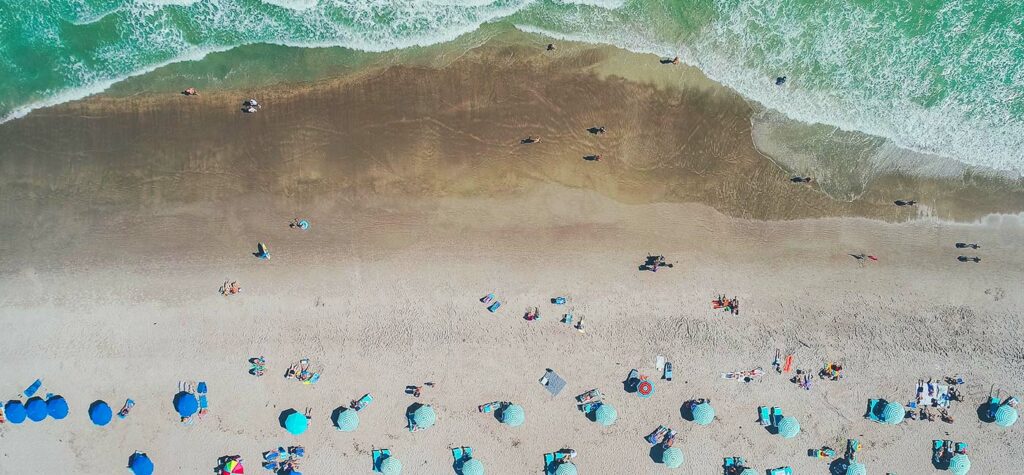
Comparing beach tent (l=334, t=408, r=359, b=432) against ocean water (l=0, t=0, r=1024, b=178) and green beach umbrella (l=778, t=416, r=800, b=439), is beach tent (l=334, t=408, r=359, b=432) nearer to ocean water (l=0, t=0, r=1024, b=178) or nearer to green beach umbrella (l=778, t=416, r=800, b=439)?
ocean water (l=0, t=0, r=1024, b=178)

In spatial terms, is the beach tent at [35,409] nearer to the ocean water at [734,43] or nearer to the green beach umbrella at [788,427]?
the ocean water at [734,43]

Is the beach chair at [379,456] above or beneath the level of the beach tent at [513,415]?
beneath

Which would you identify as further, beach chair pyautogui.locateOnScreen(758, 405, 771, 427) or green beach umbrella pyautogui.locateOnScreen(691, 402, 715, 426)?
beach chair pyautogui.locateOnScreen(758, 405, 771, 427)

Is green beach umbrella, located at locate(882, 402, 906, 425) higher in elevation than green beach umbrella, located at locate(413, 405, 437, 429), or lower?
higher

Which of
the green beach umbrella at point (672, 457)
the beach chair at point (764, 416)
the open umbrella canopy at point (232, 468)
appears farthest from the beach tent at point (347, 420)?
the beach chair at point (764, 416)

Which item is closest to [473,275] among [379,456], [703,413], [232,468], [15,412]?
[379,456]

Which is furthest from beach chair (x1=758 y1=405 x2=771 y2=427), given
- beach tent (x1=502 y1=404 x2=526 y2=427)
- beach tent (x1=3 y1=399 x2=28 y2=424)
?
beach tent (x1=3 y1=399 x2=28 y2=424)
